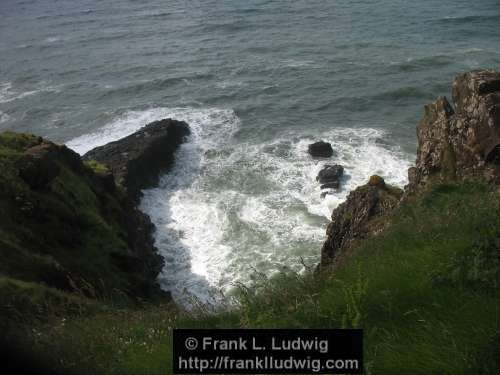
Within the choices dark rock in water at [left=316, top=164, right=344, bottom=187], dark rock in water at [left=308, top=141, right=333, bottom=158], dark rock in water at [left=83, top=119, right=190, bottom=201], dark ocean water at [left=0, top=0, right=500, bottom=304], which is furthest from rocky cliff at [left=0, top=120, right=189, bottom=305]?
dark rock in water at [left=308, top=141, right=333, bottom=158]

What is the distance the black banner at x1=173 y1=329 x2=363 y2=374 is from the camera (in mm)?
4477

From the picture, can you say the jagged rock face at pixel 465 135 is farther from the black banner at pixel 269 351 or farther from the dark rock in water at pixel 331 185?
the dark rock in water at pixel 331 185

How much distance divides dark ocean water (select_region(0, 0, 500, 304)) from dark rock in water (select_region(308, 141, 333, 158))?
0.65 metres

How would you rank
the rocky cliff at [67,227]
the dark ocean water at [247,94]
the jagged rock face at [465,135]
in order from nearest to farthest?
the rocky cliff at [67,227] < the jagged rock face at [465,135] < the dark ocean water at [247,94]

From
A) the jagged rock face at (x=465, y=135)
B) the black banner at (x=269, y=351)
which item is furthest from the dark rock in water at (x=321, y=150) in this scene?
the black banner at (x=269, y=351)

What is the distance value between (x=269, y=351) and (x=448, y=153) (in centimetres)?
1126

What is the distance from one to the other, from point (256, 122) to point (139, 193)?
12.7 meters

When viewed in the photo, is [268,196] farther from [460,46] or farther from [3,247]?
[460,46]

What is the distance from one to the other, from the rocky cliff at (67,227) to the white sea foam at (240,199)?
6.39 ft

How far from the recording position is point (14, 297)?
364 inches

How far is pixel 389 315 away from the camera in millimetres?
5070

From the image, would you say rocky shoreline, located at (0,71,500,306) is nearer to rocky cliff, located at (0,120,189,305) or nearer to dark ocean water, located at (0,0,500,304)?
rocky cliff, located at (0,120,189,305)

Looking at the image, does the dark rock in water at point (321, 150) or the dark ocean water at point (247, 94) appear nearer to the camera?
the dark ocean water at point (247, 94)

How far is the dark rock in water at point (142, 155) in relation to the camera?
1086 inches
